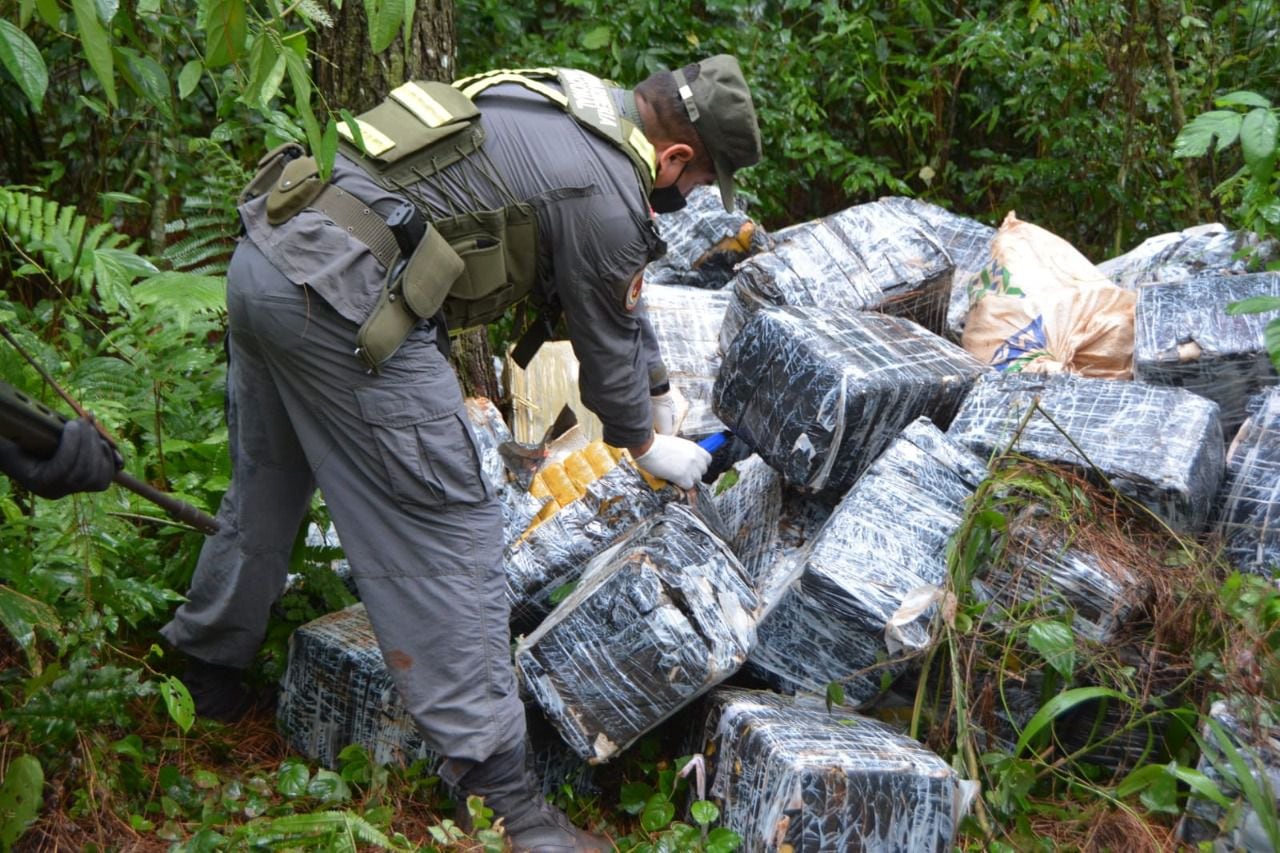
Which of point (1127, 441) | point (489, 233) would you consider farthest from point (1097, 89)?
point (489, 233)

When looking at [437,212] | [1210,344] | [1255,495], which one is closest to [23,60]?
[437,212]

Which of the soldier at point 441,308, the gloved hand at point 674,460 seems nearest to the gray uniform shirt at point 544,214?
the soldier at point 441,308

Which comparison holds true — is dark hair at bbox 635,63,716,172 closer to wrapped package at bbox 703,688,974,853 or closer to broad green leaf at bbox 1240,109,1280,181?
broad green leaf at bbox 1240,109,1280,181

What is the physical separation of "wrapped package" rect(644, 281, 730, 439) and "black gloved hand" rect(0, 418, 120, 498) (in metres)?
1.82

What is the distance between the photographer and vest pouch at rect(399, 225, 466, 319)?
2.40 meters

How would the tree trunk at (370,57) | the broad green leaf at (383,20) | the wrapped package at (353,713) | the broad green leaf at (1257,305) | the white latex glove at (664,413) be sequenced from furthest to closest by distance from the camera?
the tree trunk at (370,57) < the white latex glove at (664,413) < the wrapped package at (353,713) < the broad green leaf at (1257,305) < the broad green leaf at (383,20)

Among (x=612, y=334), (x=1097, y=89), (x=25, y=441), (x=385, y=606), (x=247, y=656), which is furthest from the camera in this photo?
(x=1097, y=89)

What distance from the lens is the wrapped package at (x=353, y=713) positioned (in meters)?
2.80

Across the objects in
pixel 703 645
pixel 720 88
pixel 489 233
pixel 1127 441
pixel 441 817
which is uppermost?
pixel 720 88

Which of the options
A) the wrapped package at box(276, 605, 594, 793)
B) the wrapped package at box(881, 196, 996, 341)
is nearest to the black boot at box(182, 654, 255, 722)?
the wrapped package at box(276, 605, 594, 793)

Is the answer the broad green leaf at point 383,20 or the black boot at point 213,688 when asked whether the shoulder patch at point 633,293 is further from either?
the black boot at point 213,688

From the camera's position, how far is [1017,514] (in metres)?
2.83

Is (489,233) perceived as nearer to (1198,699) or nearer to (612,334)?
(612,334)

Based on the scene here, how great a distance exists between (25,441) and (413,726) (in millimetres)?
1056
